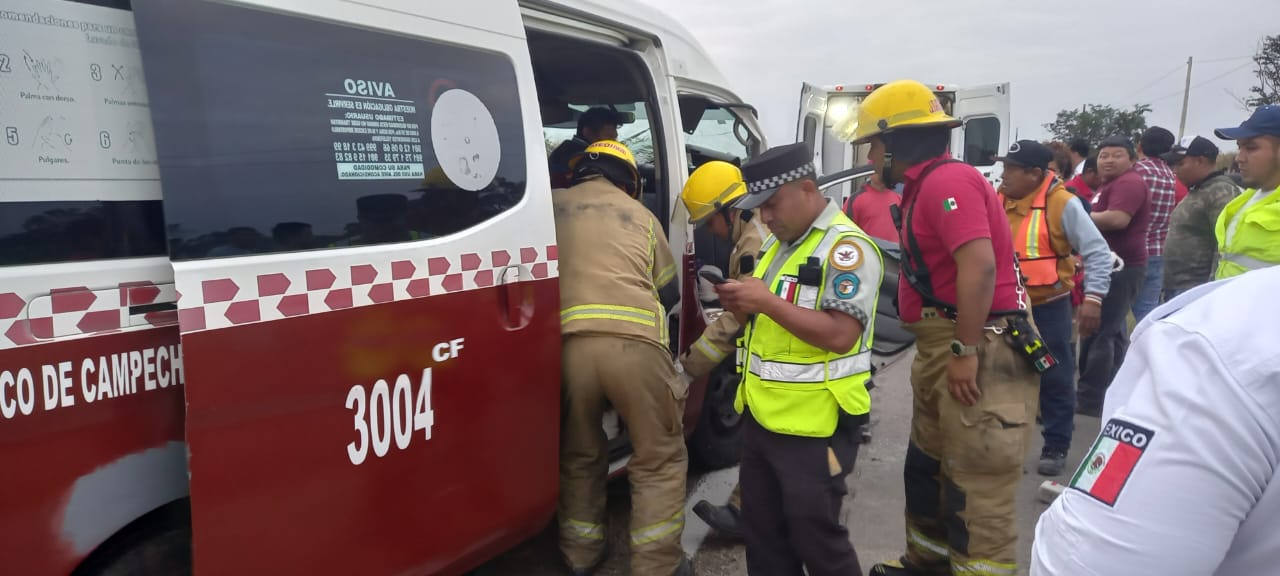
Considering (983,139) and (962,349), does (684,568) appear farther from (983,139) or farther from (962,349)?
(983,139)

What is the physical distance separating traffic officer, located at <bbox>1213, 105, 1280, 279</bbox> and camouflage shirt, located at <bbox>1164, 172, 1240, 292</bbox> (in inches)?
57.3

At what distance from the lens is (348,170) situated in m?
1.82

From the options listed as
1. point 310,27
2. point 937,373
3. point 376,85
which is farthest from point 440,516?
point 937,373

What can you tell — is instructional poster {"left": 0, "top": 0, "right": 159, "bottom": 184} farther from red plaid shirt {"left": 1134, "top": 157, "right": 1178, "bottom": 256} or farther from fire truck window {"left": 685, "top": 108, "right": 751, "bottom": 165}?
red plaid shirt {"left": 1134, "top": 157, "right": 1178, "bottom": 256}

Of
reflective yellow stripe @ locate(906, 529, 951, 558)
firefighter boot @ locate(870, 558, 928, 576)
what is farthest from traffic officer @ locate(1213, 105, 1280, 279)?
firefighter boot @ locate(870, 558, 928, 576)

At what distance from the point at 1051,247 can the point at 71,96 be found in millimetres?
3878

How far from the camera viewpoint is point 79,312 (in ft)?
4.51

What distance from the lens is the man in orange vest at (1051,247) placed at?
142 inches

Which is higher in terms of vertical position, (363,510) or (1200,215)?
(1200,215)

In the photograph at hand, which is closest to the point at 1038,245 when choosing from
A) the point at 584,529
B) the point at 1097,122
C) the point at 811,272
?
the point at 811,272

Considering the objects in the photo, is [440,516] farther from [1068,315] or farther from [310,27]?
[1068,315]

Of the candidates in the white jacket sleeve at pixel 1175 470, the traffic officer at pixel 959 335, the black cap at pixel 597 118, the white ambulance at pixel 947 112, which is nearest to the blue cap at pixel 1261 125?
the traffic officer at pixel 959 335

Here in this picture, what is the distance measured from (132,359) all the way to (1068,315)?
3935 millimetres

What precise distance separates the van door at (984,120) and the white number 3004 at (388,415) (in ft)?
25.6
